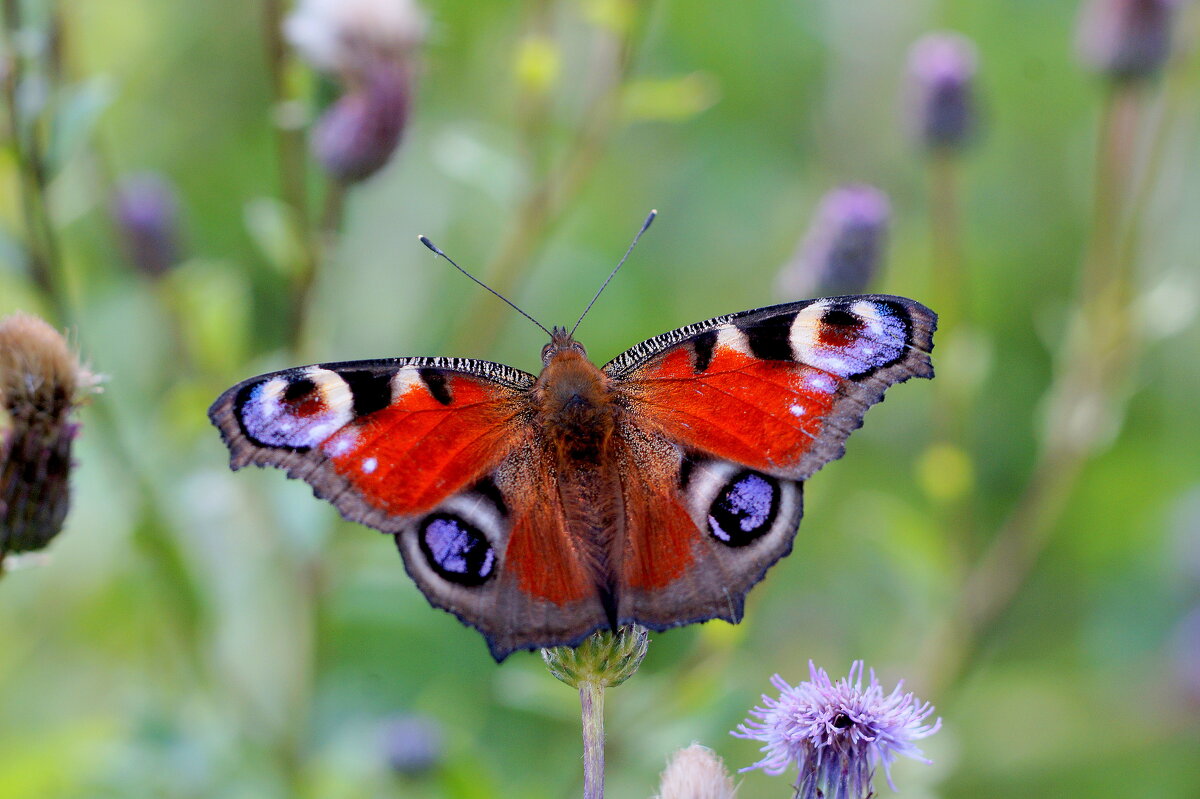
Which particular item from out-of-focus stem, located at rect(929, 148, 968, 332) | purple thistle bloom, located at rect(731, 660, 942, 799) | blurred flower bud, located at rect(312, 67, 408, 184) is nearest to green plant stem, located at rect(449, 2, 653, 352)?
blurred flower bud, located at rect(312, 67, 408, 184)

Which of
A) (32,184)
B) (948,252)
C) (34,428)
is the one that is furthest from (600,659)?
(948,252)

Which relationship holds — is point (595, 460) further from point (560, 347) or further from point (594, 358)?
point (594, 358)

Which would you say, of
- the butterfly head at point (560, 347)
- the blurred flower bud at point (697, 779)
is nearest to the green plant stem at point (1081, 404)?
the butterfly head at point (560, 347)

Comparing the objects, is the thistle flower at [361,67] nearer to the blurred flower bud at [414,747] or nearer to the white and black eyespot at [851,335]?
the white and black eyespot at [851,335]

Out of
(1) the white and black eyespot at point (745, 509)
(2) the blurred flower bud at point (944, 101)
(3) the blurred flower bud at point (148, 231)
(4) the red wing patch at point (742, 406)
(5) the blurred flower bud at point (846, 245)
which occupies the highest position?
(2) the blurred flower bud at point (944, 101)

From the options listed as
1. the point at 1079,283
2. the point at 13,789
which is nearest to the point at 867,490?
the point at 1079,283

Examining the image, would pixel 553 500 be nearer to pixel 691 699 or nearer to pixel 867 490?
pixel 691 699
